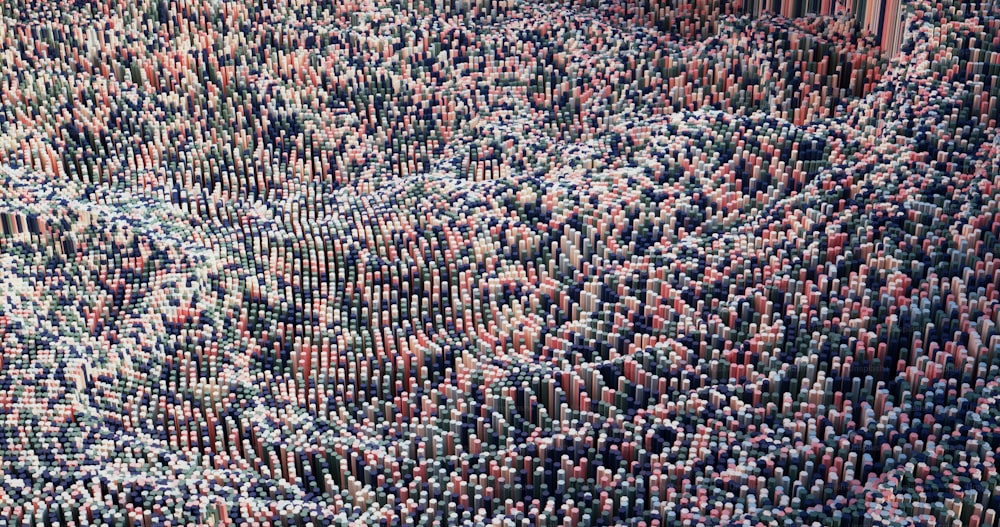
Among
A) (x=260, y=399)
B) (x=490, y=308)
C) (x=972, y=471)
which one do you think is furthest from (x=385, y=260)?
(x=972, y=471)

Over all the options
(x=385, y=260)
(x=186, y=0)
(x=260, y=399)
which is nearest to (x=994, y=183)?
(x=385, y=260)

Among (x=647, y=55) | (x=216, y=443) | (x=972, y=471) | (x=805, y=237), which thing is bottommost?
(x=216, y=443)

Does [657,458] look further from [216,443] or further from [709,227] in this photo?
[216,443]

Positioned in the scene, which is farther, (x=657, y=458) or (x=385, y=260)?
(x=385, y=260)

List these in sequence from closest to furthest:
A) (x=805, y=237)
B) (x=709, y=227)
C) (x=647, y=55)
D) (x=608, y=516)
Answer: (x=608, y=516)
(x=805, y=237)
(x=709, y=227)
(x=647, y=55)

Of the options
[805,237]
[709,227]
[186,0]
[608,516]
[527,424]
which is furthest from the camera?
[186,0]

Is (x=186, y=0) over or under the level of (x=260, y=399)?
over
